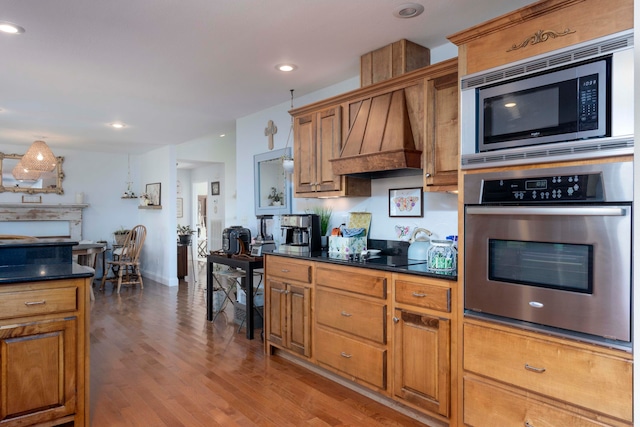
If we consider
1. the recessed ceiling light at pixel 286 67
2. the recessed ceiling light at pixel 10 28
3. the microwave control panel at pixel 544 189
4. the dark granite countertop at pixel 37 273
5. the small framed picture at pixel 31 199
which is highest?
the recessed ceiling light at pixel 286 67

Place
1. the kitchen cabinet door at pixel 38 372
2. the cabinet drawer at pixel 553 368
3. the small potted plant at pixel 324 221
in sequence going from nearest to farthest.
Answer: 1. the cabinet drawer at pixel 553 368
2. the kitchen cabinet door at pixel 38 372
3. the small potted plant at pixel 324 221

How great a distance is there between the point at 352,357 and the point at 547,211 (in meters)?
1.63

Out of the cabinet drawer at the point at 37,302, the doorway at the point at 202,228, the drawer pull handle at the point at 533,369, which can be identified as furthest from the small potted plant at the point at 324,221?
the doorway at the point at 202,228

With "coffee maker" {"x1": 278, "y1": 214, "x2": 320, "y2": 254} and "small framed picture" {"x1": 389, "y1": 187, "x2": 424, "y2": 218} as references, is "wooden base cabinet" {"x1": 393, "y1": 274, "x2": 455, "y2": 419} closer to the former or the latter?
"small framed picture" {"x1": 389, "y1": 187, "x2": 424, "y2": 218}

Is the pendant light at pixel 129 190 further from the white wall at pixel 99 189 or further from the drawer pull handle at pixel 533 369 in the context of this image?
the drawer pull handle at pixel 533 369

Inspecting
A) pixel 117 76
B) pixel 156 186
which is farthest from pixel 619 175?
pixel 156 186

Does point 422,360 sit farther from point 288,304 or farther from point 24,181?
point 24,181

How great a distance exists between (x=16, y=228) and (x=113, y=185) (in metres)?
1.74

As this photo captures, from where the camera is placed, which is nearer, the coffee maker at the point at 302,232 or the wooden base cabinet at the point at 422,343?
the wooden base cabinet at the point at 422,343

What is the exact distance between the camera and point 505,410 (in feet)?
6.45

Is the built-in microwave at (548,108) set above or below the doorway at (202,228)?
above

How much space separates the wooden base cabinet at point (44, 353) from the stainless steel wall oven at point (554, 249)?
86.8 inches

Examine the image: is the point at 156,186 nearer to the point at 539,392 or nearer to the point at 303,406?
the point at 303,406

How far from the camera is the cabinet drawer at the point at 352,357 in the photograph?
265 centimetres
